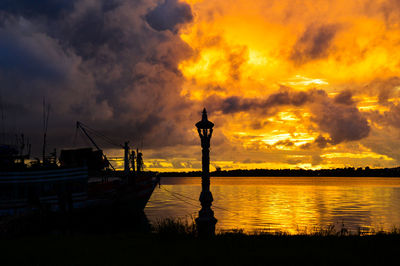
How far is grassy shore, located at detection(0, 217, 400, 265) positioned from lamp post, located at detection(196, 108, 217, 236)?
0.56 metres

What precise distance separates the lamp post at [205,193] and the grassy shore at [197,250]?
1.85ft

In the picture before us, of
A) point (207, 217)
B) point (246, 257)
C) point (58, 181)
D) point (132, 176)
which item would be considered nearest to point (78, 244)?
point (207, 217)

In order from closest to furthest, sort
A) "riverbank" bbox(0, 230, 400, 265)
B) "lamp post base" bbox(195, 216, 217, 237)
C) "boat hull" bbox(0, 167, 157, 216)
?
"riverbank" bbox(0, 230, 400, 265)
"lamp post base" bbox(195, 216, 217, 237)
"boat hull" bbox(0, 167, 157, 216)

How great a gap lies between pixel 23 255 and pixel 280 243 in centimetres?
988

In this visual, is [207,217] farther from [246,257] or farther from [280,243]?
[246,257]

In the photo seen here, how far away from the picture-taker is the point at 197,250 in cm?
1452

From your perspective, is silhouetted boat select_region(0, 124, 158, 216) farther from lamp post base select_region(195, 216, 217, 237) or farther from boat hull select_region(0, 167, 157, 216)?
lamp post base select_region(195, 216, 217, 237)

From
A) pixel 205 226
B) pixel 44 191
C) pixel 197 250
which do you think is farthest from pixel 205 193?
pixel 44 191

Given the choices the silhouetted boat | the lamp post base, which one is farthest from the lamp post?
the silhouetted boat

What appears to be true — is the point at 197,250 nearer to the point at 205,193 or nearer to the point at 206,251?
the point at 206,251

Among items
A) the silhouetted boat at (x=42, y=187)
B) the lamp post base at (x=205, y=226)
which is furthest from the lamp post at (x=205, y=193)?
the silhouetted boat at (x=42, y=187)

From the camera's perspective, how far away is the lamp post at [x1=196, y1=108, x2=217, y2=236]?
17.9m

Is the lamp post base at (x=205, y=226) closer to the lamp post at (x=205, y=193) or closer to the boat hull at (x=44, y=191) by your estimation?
the lamp post at (x=205, y=193)

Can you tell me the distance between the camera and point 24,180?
3281 cm
